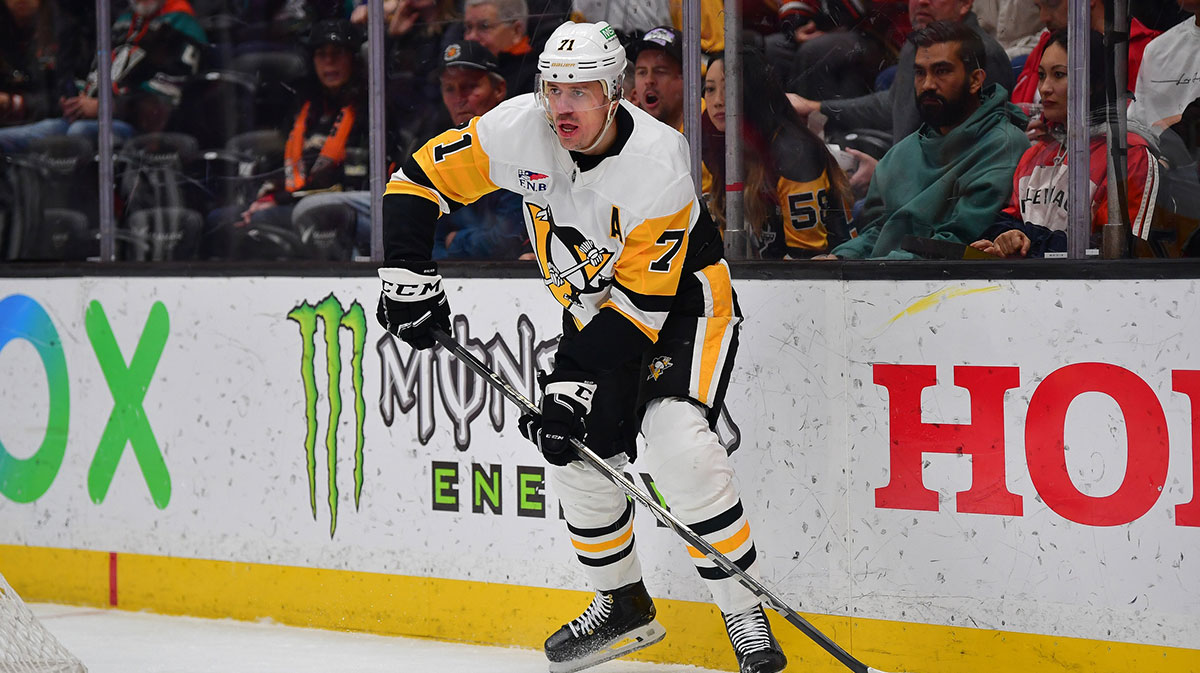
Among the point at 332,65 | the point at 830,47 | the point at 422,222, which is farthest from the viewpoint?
the point at 332,65

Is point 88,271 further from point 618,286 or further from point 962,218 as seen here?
point 962,218

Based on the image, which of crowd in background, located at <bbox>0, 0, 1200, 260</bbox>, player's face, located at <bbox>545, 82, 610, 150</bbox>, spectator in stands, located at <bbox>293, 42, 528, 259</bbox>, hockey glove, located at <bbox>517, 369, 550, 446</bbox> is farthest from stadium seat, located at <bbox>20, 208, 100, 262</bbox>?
player's face, located at <bbox>545, 82, 610, 150</bbox>

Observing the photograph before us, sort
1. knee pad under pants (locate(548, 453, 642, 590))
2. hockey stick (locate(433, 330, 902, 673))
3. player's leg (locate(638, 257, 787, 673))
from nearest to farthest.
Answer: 1. hockey stick (locate(433, 330, 902, 673))
2. player's leg (locate(638, 257, 787, 673))
3. knee pad under pants (locate(548, 453, 642, 590))

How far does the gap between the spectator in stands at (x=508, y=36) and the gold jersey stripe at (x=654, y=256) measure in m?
0.95

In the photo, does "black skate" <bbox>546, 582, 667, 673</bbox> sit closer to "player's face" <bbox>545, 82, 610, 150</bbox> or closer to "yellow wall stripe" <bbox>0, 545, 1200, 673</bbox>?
"yellow wall stripe" <bbox>0, 545, 1200, 673</bbox>

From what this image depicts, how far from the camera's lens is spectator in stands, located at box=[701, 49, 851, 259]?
3279 mm

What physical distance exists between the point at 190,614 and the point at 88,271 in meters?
0.99

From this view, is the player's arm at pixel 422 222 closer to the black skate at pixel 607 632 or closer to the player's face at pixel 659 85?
the player's face at pixel 659 85

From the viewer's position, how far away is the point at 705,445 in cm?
283

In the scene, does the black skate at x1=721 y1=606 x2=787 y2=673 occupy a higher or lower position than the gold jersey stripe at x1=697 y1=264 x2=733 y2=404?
lower

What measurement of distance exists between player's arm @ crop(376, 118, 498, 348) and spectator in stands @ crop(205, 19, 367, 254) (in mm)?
808

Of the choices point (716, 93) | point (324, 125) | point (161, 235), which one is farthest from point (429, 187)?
point (161, 235)

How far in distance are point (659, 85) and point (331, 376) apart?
111 cm

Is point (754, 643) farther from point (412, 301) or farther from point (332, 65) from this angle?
point (332, 65)
